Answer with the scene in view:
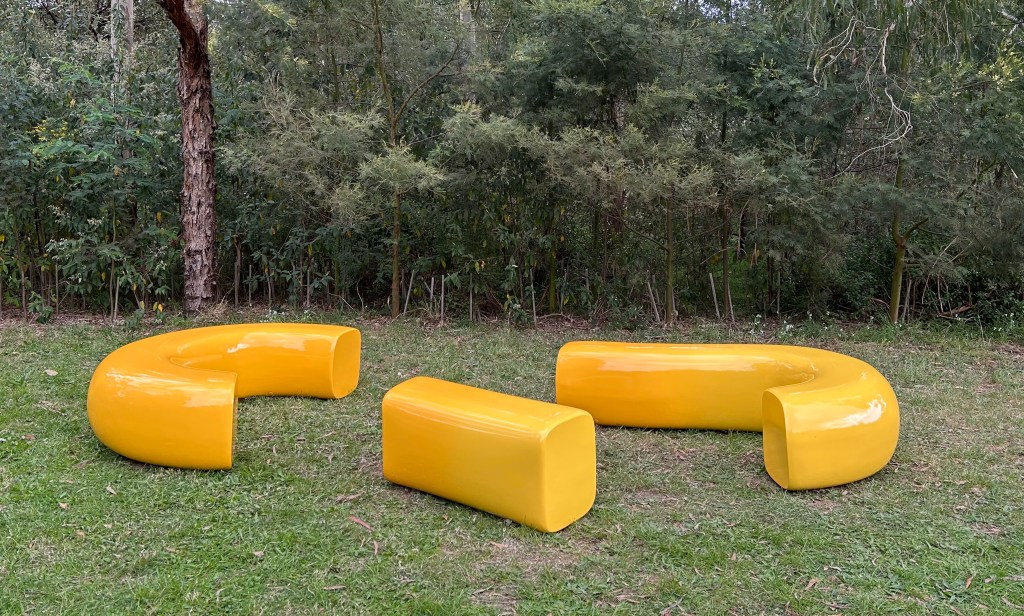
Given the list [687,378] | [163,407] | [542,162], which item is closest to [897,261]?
[542,162]

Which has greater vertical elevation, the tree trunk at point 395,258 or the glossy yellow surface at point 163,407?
the tree trunk at point 395,258

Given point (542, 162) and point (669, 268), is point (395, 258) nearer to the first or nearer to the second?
point (542, 162)

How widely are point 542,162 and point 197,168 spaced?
3.24 meters

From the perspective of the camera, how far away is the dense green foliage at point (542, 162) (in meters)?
6.25

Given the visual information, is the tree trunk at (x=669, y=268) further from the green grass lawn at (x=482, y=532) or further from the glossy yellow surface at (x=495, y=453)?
the glossy yellow surface at (x=495, y=453)

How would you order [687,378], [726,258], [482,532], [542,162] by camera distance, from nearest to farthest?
[482,532]
[687,378]
[542,162]
[726,258]

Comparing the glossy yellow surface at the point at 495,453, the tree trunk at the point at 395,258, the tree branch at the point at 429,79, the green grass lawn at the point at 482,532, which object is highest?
the tree branch at the point at 429,79

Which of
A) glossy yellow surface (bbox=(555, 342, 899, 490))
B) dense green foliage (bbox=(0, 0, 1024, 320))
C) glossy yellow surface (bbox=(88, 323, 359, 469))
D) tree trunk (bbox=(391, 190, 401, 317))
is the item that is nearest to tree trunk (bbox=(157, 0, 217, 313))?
dense green foliage (bbox=(0, 0, 1024, 320))

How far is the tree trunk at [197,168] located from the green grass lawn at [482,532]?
104 inches

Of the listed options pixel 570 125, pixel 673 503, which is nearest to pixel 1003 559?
pixel 673 503

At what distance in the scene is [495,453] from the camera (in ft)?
9.74

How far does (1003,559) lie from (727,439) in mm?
1518

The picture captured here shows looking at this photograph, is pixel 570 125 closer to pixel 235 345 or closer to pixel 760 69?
pixel 760 69

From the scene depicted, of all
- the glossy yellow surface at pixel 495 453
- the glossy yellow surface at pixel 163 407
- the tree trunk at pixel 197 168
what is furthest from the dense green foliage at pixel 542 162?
the glossy yellow surface at pixel 495 453
